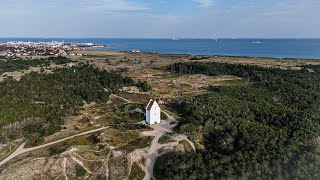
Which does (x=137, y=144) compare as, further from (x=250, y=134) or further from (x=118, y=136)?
(x=250, y=134)

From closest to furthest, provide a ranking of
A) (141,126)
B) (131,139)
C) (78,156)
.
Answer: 1. (78,156)
2. (131,139)
3. (141,126)

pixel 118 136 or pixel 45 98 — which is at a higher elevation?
pixel 45 98

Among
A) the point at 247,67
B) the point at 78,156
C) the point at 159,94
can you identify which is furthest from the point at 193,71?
the point at 78,156

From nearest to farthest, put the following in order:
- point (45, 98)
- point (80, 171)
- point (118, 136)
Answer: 1. point (80, 171)
2. point (118, 136)
3. point (45, 98)

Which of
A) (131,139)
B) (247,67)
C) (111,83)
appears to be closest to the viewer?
(131,139)

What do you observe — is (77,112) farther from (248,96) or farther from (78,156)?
(248,96)

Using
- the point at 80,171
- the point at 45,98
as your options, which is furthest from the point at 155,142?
the point at 45,98

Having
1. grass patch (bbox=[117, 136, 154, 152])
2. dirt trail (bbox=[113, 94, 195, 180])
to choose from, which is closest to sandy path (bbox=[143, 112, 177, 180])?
dirt trail (bbox=[113, 94, 195, 180])

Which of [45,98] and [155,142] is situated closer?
[155,142]
